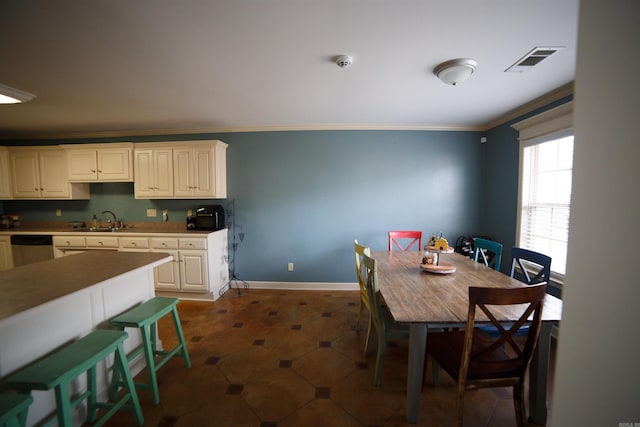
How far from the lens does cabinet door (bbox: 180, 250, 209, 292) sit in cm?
321

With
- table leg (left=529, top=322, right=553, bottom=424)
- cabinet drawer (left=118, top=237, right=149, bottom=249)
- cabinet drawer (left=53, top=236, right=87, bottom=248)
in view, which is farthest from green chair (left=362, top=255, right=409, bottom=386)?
cabinet drawer (left=53, top=236, right=87, bottom=248)

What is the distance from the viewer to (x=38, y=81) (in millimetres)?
2127

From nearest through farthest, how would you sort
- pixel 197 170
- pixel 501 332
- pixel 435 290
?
pixel 501 332 < pixel 435 290 < pixel 197 170

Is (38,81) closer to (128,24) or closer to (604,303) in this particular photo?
(128,24)

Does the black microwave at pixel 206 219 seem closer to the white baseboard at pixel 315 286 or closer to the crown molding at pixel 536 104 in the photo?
the white baseboard at pixel 315 286

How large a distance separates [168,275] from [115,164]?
73.2 inches

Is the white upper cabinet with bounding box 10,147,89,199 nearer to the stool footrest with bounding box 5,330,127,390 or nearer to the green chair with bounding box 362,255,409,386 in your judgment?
the stool footrest with bounding box 5,330,127,390

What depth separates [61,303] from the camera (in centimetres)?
138

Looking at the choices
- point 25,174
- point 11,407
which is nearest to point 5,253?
point 25,174

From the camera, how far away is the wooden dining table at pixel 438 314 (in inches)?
52.2

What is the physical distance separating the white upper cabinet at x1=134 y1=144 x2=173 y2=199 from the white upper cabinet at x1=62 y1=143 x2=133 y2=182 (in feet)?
0.51

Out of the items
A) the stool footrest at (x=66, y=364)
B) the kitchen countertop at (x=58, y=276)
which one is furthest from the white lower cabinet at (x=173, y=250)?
the stool footrest at (x=66, y=364)

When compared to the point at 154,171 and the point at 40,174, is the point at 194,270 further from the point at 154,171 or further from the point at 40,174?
the point at 40,174

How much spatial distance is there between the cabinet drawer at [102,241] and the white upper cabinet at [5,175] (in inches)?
70.0
